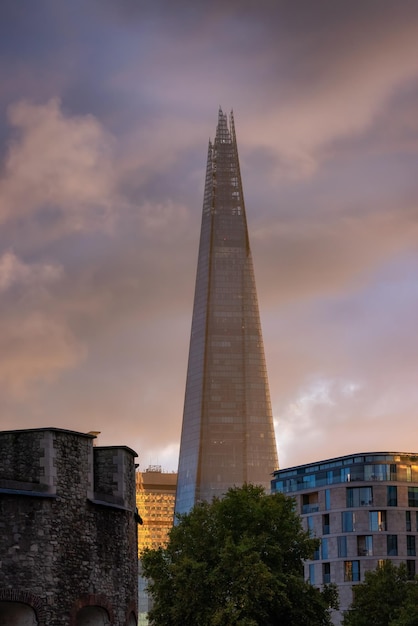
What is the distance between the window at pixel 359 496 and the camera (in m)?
164

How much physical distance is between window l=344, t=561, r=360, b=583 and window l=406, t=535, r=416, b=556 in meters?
6.33

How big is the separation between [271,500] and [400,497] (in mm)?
83092

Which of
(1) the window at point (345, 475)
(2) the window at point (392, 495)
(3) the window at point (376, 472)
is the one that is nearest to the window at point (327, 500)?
(1) the window at point (345, 475)

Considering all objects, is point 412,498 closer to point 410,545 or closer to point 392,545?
point 410,545

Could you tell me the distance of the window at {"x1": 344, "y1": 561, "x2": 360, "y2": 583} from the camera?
16112 cm

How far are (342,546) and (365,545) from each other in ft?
10.4

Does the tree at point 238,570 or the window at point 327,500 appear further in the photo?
the window at point 327,500

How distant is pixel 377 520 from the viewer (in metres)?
162

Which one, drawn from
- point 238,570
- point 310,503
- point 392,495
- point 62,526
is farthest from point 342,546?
point 62,526

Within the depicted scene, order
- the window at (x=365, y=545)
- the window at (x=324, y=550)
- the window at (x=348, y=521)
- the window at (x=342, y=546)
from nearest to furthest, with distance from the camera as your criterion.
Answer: the window at (x=365, y=545), the window at (x=342, y=546), the window at (x=348, y=521), the window at (x=324, y=550)

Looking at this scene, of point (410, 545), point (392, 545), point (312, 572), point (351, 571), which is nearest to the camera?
point (392, 545)

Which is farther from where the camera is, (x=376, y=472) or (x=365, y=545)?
(x=376, y=472)

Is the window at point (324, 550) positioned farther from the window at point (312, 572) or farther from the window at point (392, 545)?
the window at point (392, 545)

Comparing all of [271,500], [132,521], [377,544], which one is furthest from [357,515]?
Answer: [132,521]
